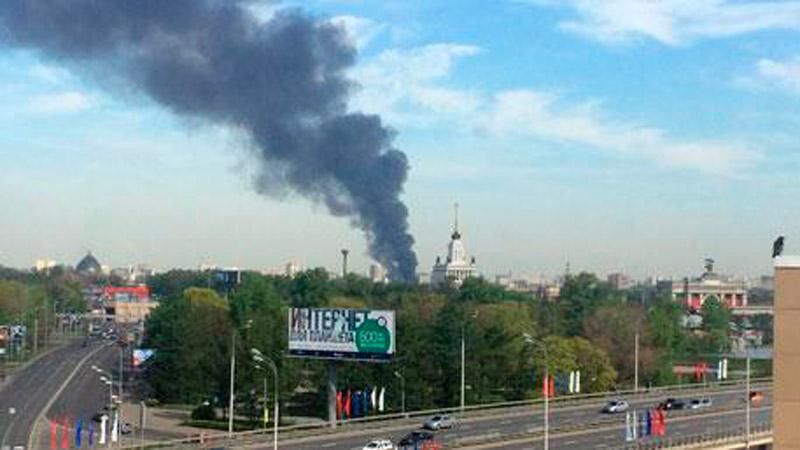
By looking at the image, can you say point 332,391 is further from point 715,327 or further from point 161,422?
point 715,327

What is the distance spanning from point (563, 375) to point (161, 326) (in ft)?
121

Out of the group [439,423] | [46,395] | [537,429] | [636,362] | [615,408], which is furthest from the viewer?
[636,362]

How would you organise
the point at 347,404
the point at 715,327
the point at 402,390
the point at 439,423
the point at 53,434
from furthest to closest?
the point at 715,327 → the point at 402,390 → the point at 347,404 → the point at 53,434 → the point at 439,423

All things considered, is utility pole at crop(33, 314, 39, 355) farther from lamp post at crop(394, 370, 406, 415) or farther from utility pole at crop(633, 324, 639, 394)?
lamp post at crop(394, 370, 406, 415)

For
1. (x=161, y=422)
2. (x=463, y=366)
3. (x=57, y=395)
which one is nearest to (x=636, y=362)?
(x=463, y=366)

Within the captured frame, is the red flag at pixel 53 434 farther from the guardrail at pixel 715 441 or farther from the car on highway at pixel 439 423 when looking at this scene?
the guardrail at pixel 715 441

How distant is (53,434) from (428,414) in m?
20.7

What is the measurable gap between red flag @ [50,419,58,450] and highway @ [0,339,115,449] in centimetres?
47

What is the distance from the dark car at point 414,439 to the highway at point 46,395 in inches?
794

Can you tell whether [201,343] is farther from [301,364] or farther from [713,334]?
[713,334]

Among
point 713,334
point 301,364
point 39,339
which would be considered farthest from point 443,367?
point 39,339

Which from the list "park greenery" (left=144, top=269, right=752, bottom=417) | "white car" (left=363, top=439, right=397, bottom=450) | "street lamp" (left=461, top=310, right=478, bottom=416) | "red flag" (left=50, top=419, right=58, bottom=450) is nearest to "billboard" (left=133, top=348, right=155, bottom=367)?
"park greenery" (left=144, top=269, right=752, bottom=417)

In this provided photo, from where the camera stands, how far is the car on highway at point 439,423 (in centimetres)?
6794

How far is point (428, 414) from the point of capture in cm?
7731
